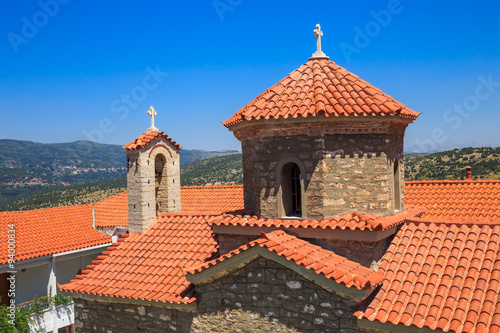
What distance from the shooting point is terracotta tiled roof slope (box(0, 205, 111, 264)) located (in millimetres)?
15027

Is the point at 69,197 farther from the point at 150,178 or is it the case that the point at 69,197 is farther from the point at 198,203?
the point at 150,178

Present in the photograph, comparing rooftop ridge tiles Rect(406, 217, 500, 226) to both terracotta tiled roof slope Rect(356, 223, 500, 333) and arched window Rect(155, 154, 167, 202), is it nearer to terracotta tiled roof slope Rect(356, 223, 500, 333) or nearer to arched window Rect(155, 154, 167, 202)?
terracotta tiled roof slope Rect(356, 223, 500, 333)

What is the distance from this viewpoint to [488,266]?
250 inches

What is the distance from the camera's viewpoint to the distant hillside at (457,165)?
2634cm

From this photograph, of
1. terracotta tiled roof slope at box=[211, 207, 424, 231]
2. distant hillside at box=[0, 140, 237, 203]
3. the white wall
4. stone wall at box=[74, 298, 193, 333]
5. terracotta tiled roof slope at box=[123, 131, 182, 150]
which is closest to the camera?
terracotta tiled roof slope at box=[211, 207, 424, 231]

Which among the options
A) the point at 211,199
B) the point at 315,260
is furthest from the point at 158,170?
the point at 211,199

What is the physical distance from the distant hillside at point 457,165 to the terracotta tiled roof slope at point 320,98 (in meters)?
20.0

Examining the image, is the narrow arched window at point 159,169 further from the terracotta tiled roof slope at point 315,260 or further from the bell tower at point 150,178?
the terracotta tiled roof slope at point 315,260

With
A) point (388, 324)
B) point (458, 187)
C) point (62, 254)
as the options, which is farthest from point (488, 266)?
point (62, 254)

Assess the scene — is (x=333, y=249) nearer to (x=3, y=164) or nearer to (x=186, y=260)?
(x=186, y=260)

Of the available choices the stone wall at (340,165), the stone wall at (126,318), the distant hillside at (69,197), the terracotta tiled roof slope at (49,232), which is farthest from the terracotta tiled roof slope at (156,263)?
the distant hillside at (69,197)

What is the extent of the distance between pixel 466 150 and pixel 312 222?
3142 cm

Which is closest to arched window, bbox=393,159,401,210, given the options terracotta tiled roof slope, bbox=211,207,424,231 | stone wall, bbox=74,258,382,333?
terracotta tiled roof slope, bbox=211,207,424,231

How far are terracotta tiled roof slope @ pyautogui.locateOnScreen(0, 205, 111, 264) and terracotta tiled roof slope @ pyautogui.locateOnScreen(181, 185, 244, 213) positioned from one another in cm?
383
